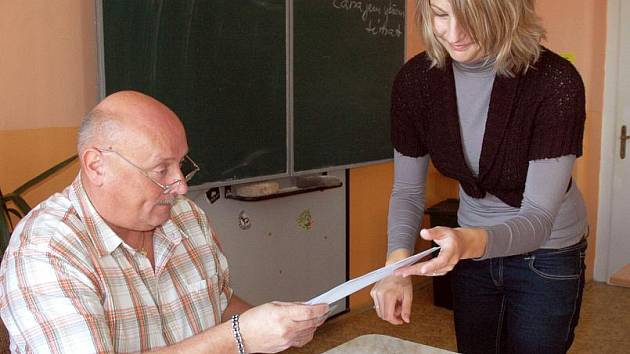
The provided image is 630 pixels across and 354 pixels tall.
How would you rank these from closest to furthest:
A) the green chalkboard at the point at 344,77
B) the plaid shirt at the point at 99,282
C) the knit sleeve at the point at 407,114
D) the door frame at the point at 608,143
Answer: the plaid shirt at the point at 99,282
the knit sleeve at the point at 407,114
the green chalkboard at the point at 344,77
the door frame at the point at 608,143

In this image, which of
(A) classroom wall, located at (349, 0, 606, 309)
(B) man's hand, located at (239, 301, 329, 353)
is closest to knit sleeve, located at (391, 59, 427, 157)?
(B) man's hand, located at (239, 301, 329, 353)

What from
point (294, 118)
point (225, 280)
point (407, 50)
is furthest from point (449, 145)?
point (407, 50)

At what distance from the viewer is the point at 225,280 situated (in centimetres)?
165

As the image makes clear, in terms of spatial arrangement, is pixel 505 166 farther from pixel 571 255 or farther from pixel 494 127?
pixel 571 255

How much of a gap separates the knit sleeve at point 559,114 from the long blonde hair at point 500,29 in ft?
0.21

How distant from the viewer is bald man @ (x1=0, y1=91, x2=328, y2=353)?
1.16m

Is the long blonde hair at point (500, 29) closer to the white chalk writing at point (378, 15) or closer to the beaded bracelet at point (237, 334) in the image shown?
the beaded bracelet at point (237, 334)

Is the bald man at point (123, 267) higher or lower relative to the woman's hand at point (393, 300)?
higher

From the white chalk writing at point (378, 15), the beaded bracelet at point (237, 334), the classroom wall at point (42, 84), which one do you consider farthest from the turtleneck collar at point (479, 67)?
the white chalk writing at point (378, 15)

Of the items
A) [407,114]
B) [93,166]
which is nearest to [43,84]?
[93,166]

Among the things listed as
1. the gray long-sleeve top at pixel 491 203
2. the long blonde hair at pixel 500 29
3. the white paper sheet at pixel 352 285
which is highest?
the long blonde hair at pixel 500 29

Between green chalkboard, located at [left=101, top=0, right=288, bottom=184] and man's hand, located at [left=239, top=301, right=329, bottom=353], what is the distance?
1492 mm

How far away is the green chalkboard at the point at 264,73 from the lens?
2555mm

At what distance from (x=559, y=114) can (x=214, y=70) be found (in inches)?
63.3
